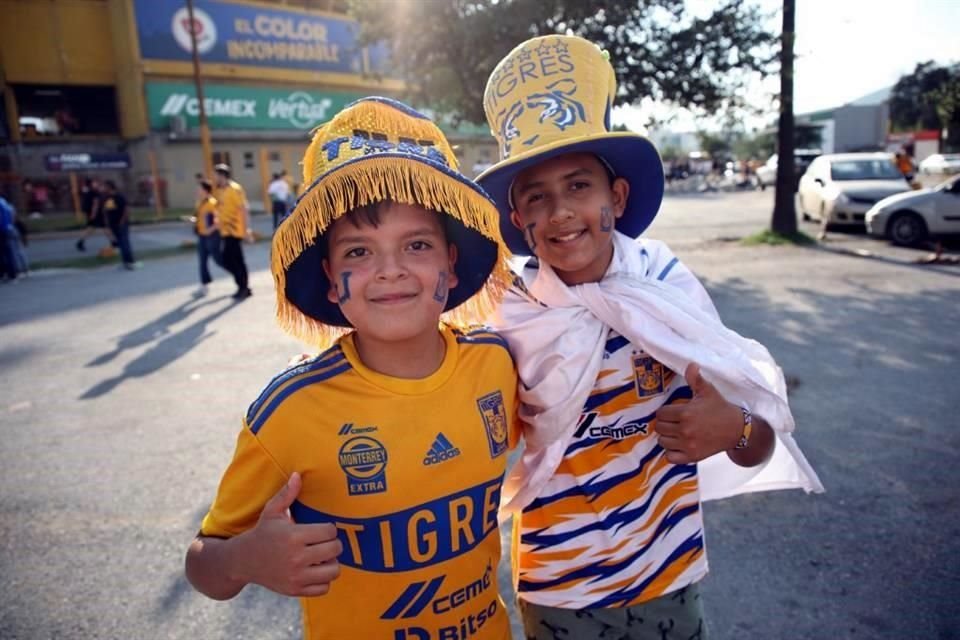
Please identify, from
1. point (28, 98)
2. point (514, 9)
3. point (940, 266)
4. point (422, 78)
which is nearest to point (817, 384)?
point (940, 266)

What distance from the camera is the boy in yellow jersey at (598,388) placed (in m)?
1.61

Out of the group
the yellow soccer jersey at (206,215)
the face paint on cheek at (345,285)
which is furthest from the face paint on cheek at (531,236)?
the yellow soccer jersey at (206,215)

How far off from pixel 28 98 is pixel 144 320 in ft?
101

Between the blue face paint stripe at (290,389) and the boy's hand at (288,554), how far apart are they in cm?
18

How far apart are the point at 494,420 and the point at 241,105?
34.2m

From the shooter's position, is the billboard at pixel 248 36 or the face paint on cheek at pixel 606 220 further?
the billboard at pixel 248 36

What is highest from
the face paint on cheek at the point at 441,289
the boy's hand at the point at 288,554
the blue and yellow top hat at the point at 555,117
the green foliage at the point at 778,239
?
the blue and yellow top hat at the point at 555,117

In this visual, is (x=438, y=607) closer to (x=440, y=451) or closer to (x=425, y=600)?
(x=425, y=600)

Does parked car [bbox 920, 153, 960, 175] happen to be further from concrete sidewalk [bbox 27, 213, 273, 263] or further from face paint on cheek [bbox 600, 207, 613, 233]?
face paint on cheek [bbox 600, 207, 613, 233]

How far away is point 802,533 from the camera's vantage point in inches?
115

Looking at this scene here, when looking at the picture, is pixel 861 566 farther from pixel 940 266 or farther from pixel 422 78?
pixel 422 78

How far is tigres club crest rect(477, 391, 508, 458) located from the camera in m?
1.53

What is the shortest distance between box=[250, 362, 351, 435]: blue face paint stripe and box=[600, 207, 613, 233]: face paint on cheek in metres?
0.76

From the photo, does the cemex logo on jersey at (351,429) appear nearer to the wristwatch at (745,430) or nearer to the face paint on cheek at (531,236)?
the face paint on cheek at (531,236)
